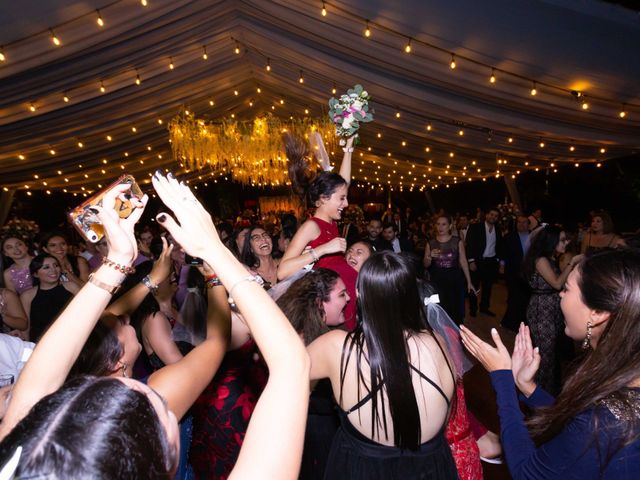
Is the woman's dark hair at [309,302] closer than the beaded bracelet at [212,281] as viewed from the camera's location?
No

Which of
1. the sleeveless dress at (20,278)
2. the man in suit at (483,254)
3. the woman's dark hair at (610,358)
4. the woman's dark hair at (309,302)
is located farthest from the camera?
the man in suit at (483,254)

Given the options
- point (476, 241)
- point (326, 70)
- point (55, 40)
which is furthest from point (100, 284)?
point (476, 241)

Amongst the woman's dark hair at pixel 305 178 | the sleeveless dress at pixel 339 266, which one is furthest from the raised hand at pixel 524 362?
the woman's dark hair at pixel 305 178

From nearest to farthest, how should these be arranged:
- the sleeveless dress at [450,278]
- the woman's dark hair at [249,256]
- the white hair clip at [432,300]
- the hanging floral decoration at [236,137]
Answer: the white hair clip at [432,300], the woman's dark hair at [249,256], the sleeveless dress at [450,278], the hanging floral decoration at [236,137]

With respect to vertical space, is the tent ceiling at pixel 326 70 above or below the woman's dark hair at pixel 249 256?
above

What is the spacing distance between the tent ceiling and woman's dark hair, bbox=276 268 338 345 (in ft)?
8.13

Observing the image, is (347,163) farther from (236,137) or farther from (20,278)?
(236,137)

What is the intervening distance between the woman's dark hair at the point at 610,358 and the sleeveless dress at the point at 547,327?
2642mm

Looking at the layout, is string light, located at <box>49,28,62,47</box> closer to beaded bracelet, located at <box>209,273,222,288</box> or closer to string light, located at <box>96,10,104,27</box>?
string light, located at <box>96,10,104,27</box>

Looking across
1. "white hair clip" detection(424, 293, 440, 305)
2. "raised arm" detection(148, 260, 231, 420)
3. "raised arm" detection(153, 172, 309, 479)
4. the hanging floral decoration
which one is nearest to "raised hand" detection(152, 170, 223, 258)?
"raised arm" detection(153, 172, 309, 479)

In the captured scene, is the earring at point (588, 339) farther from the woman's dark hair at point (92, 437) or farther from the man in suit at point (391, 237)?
the man in suit at point (391, 237)

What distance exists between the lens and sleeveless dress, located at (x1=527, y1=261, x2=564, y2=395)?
359cm

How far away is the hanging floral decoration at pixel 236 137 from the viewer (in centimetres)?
741

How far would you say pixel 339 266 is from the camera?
309 cm
